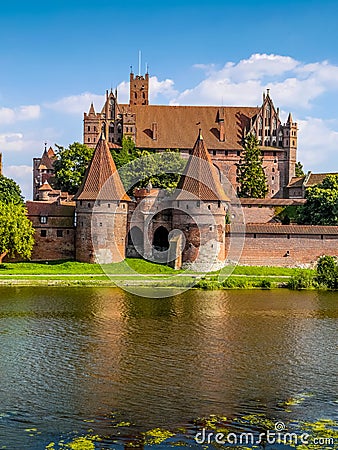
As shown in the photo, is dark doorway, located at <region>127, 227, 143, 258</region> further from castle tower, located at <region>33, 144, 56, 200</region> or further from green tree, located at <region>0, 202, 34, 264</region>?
castle tower, located at <region>33, 144, 56, 200</region>

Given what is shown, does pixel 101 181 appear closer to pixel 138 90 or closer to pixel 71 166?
pixel 71 166

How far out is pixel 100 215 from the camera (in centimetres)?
4178

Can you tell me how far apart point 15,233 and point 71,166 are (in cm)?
1620

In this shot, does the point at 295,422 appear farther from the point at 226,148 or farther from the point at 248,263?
the point at 226,148

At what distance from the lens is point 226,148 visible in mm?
65688

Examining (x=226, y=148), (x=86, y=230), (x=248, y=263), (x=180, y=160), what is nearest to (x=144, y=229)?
(x=86, y=230)

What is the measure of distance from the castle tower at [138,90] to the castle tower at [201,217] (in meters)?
36.2

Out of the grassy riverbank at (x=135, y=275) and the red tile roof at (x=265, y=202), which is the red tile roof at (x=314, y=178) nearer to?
the red tile roof at (x=265, y=202)

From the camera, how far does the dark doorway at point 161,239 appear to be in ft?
142

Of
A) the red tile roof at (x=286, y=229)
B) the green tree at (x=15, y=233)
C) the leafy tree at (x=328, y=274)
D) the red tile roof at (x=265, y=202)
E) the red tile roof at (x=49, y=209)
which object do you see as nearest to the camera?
the leafy tree at (x=328, y=274)

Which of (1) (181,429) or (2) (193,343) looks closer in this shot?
(1) (181,429)

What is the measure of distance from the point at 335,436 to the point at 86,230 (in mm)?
28497

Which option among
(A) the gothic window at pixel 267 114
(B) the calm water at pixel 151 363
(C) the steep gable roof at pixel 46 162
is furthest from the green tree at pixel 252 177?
(B) the calm water at pixel 151 363

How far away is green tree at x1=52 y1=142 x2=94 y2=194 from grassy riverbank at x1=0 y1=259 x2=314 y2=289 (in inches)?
540
